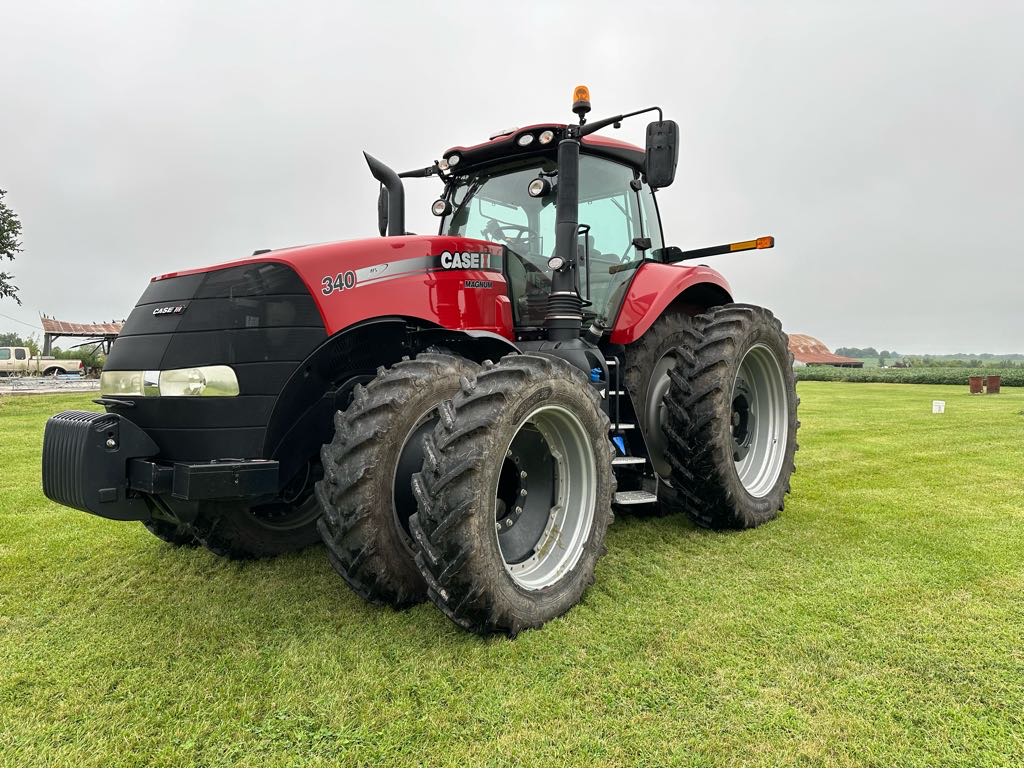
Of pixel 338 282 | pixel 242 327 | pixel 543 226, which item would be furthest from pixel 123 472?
pixel 543 226

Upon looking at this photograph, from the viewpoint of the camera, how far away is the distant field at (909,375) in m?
26.1

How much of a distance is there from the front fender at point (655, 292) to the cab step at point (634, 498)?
997 millimetres

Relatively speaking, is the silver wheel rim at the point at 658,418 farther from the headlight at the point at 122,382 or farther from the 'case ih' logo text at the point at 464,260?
the headlight at the point at 122,382

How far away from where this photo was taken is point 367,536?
9.00 ft

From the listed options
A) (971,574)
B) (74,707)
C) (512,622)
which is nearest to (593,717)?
(512,622)

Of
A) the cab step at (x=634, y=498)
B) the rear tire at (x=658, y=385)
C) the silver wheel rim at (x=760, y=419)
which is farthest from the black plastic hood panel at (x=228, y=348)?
the silver wheel rim at (x=760, y=419)

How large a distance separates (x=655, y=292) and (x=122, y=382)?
3.15 metres

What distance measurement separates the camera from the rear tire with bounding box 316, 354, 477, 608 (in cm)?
272

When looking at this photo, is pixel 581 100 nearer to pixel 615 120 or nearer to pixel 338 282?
pixel 615 120

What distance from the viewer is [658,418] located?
4.51 metres

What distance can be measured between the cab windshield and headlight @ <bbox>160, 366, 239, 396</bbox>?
6.10ft

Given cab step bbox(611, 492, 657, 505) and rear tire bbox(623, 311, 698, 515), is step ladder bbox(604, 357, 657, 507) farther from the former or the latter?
rear tire bbox(623, 311, 698, 515)

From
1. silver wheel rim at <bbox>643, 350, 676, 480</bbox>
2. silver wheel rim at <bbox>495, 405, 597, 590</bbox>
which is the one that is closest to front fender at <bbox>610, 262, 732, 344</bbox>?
silver wheel rim at <bbox>643, 350, 676, 480</bbox>

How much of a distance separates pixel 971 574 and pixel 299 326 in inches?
144
